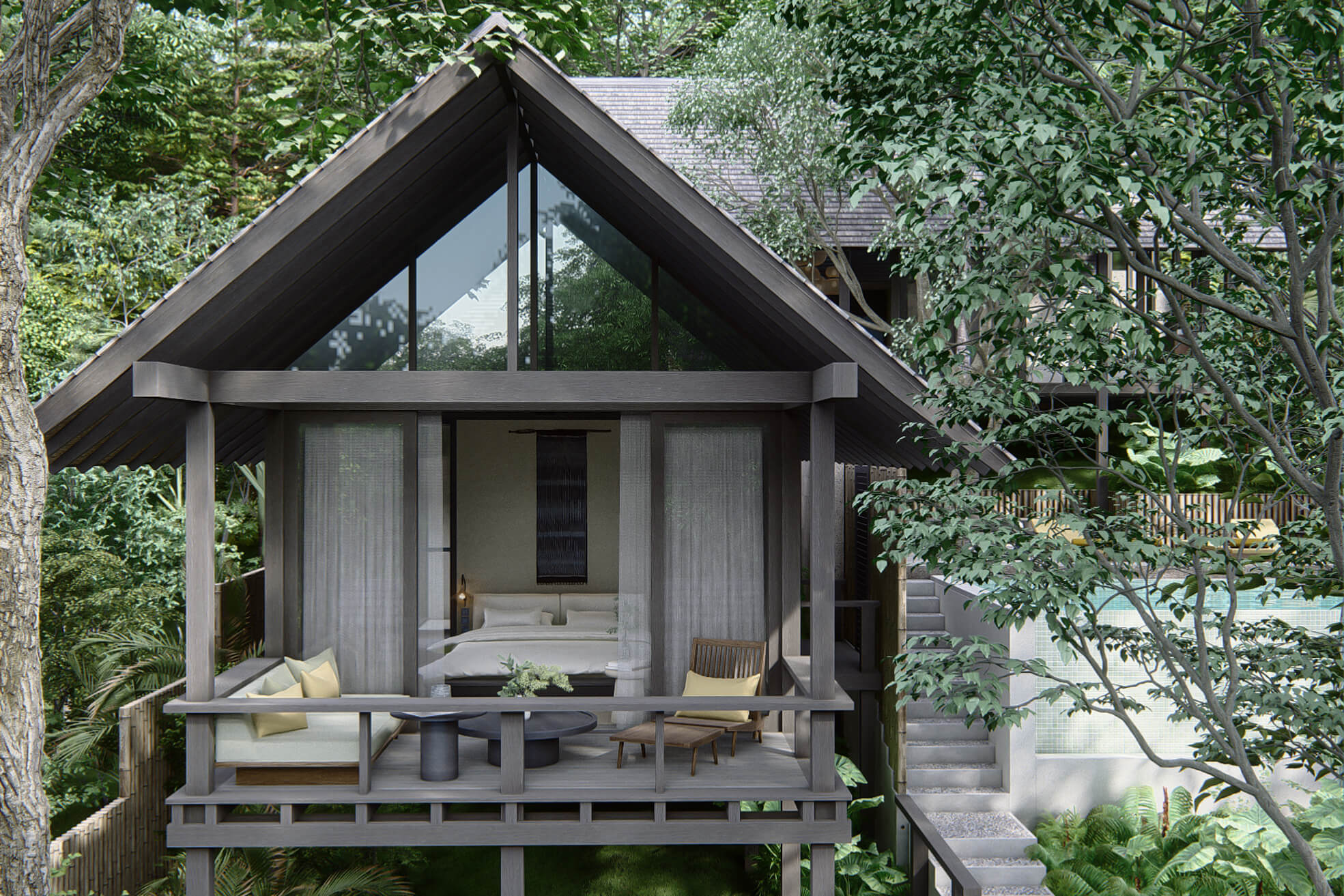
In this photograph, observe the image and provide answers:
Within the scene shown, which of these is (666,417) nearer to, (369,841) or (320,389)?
(320,389)

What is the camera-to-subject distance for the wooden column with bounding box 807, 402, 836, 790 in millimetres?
6176

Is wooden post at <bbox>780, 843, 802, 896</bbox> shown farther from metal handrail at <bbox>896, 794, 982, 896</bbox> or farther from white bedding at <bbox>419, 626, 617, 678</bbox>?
white bedding at <bbox>419, 626, 617, 678</bbox>

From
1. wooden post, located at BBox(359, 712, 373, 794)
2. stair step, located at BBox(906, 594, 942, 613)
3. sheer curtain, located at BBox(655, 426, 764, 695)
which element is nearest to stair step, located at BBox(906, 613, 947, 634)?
stair step, located at BBox(906, 594, 942, 613)

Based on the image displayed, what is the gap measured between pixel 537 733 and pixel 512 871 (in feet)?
2.95

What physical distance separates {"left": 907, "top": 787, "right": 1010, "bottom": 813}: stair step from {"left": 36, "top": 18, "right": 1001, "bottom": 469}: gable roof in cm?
435

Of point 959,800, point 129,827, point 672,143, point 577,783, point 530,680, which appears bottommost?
point 959,800

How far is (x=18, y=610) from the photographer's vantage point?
20.1 ft

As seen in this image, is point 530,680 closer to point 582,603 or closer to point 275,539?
point 275,539

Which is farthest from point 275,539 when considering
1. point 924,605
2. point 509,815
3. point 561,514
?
point 924,605

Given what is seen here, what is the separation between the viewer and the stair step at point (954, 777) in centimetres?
988

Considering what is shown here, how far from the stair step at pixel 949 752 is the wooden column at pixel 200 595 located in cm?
695

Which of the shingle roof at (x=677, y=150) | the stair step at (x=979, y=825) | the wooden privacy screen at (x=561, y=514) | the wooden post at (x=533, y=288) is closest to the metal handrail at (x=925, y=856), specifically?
the stair step at (x=979, y=825)

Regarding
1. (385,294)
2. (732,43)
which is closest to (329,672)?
(385,294)

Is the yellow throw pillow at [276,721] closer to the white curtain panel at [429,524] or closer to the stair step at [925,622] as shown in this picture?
the white curtain panel at [429,524]
